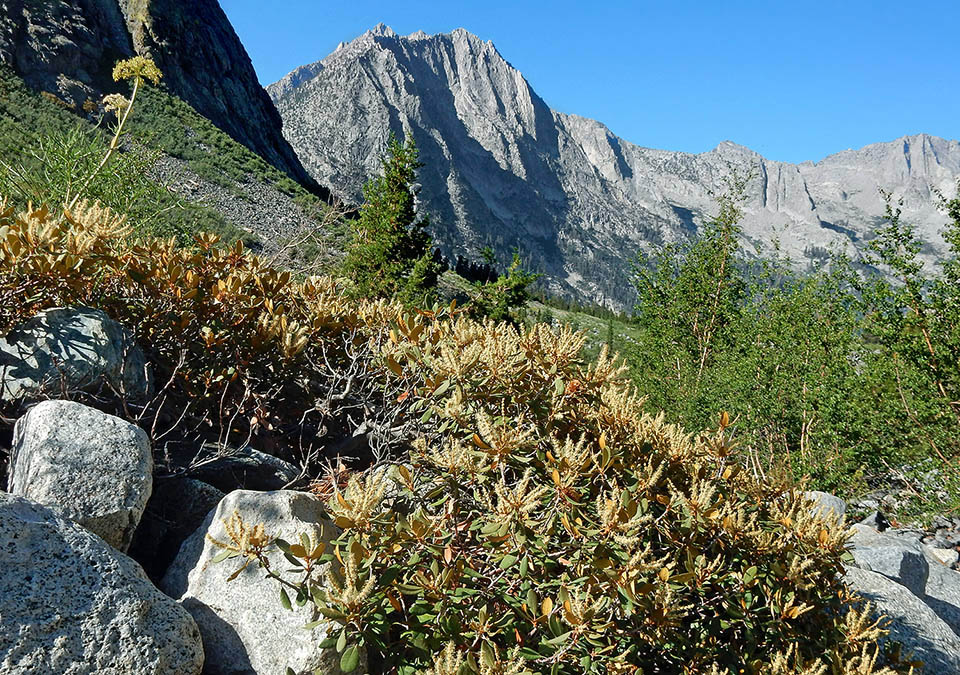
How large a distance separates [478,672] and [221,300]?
2322 mm

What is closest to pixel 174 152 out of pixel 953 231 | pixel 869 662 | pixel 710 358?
pixel 710 358

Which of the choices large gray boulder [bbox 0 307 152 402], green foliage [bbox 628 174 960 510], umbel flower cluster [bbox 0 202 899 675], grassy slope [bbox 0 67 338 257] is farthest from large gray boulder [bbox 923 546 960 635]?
grassy slope [bbox 0 67 338 257]

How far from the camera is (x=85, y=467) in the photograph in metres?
2.21

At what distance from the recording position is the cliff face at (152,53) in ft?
131

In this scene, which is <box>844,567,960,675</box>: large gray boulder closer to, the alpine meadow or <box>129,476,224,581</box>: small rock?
the alpine meadow

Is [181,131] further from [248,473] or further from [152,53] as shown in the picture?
[248,473]

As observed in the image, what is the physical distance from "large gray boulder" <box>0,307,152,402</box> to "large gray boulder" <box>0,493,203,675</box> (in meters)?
0.89

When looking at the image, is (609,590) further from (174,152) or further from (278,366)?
(174,152)

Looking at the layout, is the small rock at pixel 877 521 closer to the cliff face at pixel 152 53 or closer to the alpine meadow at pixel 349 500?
the alpine meadow at pixel 349 500

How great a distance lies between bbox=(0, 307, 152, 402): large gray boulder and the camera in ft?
8.50

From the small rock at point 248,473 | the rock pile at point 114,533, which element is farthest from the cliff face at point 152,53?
the small rock at point 248,473

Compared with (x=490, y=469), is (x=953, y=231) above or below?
above

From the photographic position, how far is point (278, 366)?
3234 mm

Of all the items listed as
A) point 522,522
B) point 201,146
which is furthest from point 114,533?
point 201,146
